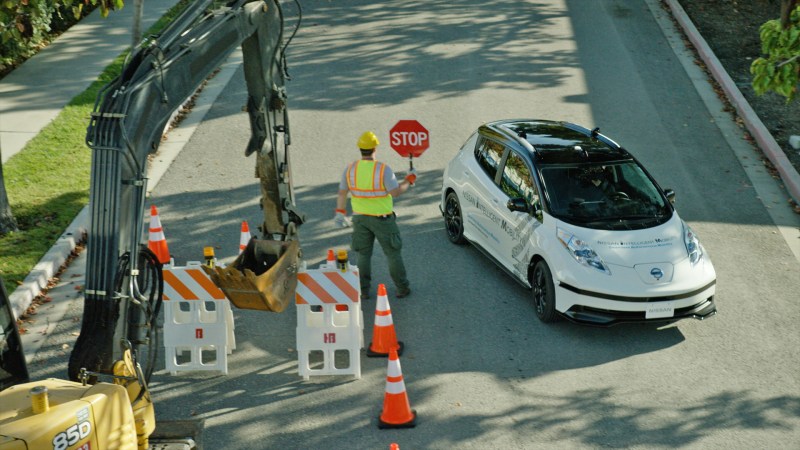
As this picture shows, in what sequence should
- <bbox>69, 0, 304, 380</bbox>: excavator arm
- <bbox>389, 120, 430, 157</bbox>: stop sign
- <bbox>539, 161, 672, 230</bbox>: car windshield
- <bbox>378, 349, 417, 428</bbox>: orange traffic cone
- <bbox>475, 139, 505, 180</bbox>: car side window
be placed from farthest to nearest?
<bbox>475, 139, 505, 180</bbox>: car side window < <bbox>389, 120, 430, 157</bbox>: stop sign < <bbox>539, 161, 672, 230</bbox>: car windshield < <bbox>378, 349, 417, 428</bbox>: orange traffic cone < <bbox>69, 0, 304, 380</bbox>: excavator arm

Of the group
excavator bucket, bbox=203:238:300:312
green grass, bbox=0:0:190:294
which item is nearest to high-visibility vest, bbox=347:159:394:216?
excavator bucket, bbox=203:238:300:312

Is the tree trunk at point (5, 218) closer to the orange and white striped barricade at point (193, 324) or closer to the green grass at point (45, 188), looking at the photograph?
the green grass at point (45, 188)

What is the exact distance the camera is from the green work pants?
37.9ft

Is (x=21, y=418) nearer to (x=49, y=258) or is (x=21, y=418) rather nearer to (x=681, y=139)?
(x=49, y=258)

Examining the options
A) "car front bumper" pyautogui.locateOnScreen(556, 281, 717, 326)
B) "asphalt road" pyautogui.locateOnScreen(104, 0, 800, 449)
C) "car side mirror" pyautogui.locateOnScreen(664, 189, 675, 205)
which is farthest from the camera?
"car side mirror" pyautogui.locateOnScreen(664, 189, 675, 205)

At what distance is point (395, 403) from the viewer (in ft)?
31.0

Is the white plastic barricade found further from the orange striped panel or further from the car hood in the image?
the car hood

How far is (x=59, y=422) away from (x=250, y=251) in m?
3.77

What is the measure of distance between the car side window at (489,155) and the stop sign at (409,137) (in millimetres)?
1106

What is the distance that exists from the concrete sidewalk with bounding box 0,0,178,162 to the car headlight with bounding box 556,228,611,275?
9.26 metres

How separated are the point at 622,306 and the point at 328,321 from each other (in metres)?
3.15

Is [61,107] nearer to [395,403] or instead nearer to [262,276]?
[262,276]

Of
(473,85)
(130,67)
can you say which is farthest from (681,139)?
(130,67)

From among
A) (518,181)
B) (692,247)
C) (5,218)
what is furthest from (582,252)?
(5,218)
